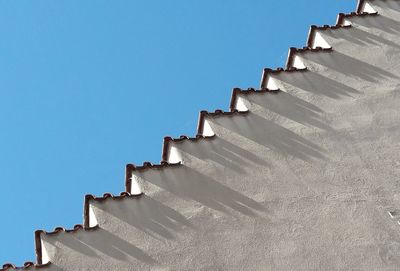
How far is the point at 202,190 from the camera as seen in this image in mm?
9125

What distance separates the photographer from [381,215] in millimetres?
8805

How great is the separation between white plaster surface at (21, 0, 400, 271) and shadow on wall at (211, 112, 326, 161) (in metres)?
0.01

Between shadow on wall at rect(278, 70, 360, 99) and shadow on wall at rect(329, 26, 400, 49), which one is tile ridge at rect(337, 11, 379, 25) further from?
shadow on wall at rect(278, 70, 360, 99)

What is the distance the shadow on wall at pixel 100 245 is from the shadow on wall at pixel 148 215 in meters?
0.29

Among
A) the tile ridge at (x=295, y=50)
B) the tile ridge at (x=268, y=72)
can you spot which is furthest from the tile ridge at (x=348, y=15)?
the tile ridge at (x=268, y=72)

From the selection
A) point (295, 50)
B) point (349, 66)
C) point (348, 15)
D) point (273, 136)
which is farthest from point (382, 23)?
point (273, 136)

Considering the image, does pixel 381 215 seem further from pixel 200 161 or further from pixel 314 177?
pixel 200 161

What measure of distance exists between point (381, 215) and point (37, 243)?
12.8 ft

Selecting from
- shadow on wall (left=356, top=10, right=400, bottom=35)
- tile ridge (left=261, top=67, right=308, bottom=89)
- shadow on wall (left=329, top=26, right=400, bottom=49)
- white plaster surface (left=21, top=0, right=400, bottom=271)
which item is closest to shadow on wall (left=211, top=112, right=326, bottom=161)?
white plaster surface (left=21, top=0, right=400, bottom=271)

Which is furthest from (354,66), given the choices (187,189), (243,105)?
(187,189)

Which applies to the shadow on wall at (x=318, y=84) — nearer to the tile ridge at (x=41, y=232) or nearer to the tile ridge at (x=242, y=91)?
the tile ridge at (x=242, y=91)

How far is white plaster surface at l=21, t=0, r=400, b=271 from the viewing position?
8.32 meters

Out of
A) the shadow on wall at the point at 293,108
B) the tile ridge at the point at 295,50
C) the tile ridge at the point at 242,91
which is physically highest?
the tile ridge at the point at 295,50

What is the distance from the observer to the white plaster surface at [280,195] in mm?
8320
